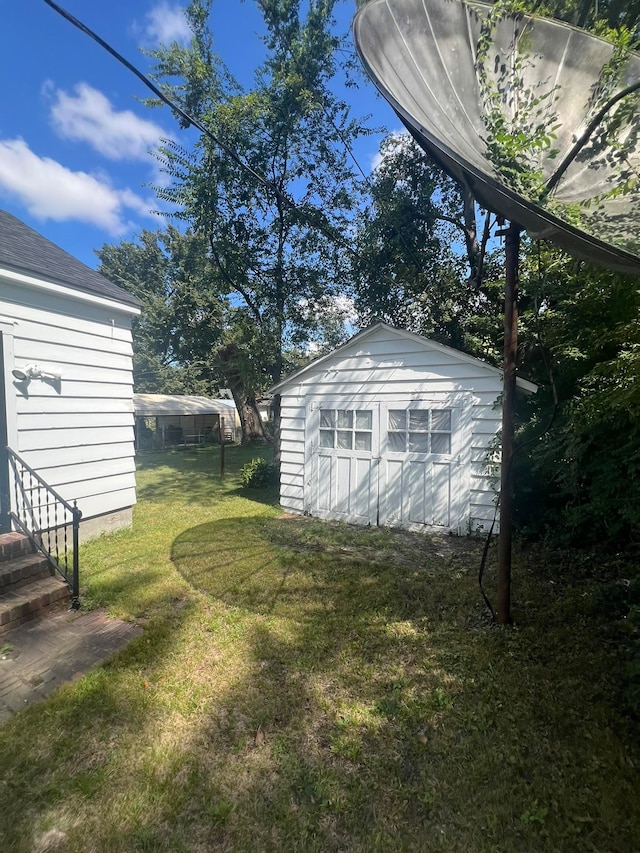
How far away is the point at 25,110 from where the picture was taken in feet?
16.9

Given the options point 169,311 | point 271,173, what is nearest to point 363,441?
Answer: point 271,173

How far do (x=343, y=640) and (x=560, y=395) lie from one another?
4.08 m

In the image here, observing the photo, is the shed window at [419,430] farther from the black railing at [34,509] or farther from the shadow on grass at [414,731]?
the black railing at [34,509]

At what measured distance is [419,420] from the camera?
6.01m

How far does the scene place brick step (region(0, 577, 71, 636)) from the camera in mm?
3187

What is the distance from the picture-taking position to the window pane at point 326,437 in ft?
22.4

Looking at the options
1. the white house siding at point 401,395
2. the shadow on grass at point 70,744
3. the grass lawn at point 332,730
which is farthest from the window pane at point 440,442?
the shadow on grass at point 70,744

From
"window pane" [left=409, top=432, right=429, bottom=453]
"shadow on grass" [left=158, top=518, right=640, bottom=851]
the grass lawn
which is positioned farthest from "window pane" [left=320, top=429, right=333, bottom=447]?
"shadow on grass" [left=158, top=518, right=640, bottom=851]

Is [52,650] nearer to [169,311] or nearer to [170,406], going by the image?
[170,406]

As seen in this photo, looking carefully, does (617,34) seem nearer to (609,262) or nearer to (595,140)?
(595,140)

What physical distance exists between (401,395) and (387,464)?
1.13 m

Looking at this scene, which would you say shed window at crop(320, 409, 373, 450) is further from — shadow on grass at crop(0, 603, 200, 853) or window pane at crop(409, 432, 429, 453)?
shadow on grass at crop(0, 603, 200, 853)

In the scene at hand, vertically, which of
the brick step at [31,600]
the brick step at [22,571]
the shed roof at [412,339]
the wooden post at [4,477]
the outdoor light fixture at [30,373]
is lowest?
the brick step at [31,600]

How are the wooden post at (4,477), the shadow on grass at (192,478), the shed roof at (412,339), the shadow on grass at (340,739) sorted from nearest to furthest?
the shadow on grass at (340,739), the wooden post at (4,477), the shed roof at (412,339), the shadow on grass at (192,478)
